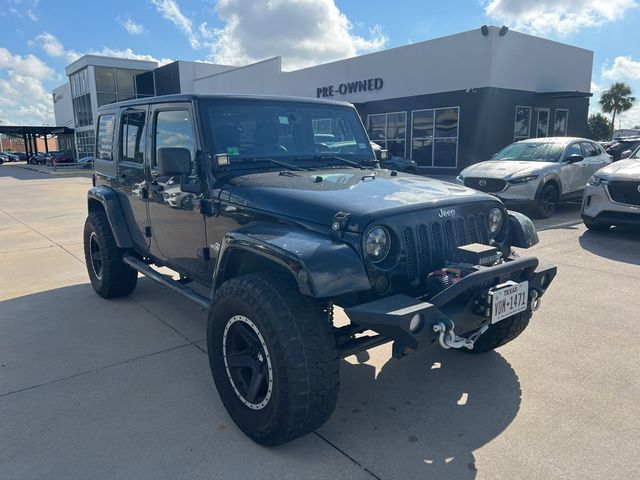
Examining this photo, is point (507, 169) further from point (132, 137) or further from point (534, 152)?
point (132, 137)

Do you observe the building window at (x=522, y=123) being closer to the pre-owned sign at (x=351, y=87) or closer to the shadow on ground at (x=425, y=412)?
the pre-owned sign at (x=351, y=87)

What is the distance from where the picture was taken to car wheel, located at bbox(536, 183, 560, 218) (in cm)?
929

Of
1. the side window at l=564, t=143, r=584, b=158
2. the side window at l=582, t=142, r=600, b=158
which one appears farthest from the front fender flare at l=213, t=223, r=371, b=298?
the side window at l=582, t=142, r=600, b=158

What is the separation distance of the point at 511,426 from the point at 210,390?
1.89m

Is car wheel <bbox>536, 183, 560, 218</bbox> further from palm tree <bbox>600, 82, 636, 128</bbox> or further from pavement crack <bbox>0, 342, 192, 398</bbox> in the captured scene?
palm tree <bbox>600, 82, 636, 128</bbox>

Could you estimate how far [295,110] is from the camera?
12.8ft

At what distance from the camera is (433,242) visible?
2.84 meters

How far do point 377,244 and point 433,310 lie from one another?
49 cm

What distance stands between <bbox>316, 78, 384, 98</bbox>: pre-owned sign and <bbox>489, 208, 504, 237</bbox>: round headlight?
20.4m

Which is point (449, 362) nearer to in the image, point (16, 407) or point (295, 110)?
point (295, 110)

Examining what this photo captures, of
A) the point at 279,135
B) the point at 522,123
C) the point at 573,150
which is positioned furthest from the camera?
the point at 522,123

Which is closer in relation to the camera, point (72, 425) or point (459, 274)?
point (459, 274)

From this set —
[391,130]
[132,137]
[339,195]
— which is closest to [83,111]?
[391,130]

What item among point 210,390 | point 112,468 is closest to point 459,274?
point 210,390
